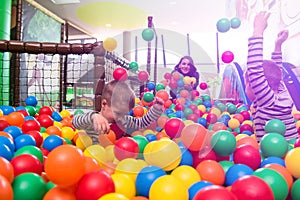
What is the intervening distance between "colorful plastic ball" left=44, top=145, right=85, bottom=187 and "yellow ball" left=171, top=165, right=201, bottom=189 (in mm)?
238

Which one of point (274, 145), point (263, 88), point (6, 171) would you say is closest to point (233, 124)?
point (263, 88)

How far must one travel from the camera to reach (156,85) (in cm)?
223

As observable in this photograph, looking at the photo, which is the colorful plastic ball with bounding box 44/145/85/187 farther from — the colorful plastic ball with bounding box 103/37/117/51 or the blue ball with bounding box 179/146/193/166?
the colorful plastic ball with bounding box 103/37/117/51

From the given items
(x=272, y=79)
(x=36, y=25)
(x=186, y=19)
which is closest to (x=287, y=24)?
(x=272, y=79)

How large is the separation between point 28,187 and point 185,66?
81.3 inches

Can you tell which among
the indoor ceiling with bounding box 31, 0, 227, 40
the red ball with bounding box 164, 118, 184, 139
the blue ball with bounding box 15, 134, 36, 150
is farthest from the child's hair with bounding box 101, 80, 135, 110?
the indoor ceiling with bounding box 31, 0, 227, 40

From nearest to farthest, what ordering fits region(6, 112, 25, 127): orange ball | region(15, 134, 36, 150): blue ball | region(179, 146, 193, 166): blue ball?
region(179, 146, 193, 166): blue ball < region(15, 134, 36, 150): blue ball < region(6, 112, 25, 127): orange ball

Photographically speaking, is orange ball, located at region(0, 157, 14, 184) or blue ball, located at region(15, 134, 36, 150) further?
blue ball, located at region(15, 134, 36, 150)

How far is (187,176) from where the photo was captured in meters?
0.71

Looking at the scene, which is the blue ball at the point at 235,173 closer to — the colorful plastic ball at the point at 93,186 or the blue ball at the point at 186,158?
the blue ball at the point at 186,158

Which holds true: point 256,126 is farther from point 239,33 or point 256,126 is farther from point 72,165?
point 239,33

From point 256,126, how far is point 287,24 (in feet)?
3.21

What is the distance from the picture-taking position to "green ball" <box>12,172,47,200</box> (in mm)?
578

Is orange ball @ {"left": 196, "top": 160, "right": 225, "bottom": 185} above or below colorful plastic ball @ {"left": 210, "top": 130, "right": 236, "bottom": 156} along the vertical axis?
below
